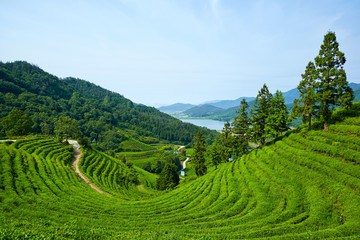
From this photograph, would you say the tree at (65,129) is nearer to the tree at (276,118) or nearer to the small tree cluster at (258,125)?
the small tree cluster at (258,125)

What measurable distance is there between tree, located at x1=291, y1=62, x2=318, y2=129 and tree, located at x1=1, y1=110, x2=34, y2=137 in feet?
289

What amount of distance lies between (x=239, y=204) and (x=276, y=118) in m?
21.4

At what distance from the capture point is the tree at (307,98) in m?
26.1

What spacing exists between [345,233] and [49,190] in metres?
35.9

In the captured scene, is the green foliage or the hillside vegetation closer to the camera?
the hillside vegetation

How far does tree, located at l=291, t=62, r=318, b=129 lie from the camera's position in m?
26.1

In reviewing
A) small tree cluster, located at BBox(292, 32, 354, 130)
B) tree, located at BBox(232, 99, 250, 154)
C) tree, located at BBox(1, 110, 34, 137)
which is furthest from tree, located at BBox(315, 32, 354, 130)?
tree, located at BBox(1, 110, 34, 137)

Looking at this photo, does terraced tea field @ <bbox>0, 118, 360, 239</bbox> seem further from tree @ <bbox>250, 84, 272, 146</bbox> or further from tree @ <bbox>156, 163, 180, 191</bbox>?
tree @ <bbox>156, 163, 180, 191</bbox>

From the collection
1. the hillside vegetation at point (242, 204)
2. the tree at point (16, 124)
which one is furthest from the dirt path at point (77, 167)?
the tree at point (16, 124)

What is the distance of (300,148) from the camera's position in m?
25.9

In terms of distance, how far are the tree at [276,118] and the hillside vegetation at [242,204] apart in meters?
3.91

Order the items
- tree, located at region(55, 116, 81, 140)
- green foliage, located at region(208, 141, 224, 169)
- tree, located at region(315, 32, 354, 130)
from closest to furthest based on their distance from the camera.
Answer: tree, located at region(315, 32, 354, 130)
green foliage, located at region(208, 141, 224, 169)
tree, located at region(55, 116, 81, 140)

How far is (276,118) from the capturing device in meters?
34.0

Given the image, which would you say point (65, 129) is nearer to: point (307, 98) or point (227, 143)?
point (227, 143)
